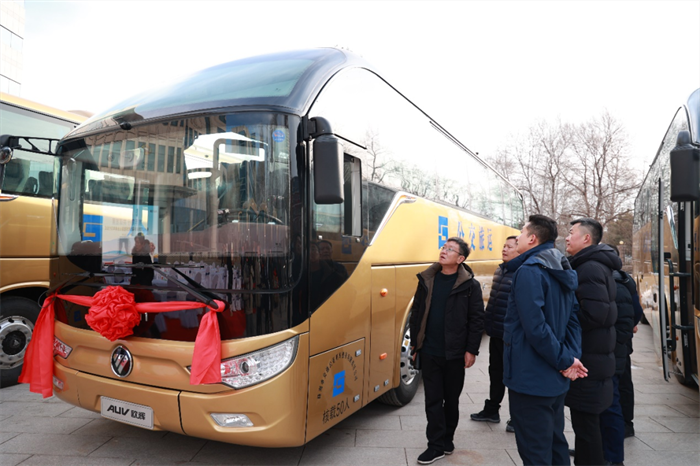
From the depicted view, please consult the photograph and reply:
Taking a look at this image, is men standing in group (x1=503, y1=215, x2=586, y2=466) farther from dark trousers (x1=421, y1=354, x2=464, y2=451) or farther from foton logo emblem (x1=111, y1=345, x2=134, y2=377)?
foton logo emblem (x1=111, y1=345, x2=134, y2=377)

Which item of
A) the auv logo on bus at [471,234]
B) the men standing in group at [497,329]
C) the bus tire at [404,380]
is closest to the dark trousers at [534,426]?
the men standing in group at [497,329]

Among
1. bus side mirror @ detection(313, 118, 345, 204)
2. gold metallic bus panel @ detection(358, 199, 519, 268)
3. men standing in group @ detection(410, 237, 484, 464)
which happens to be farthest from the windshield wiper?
men standing in group @ detection(410, 237, 484, 464)

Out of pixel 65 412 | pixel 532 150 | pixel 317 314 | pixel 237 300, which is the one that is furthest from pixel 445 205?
pixel 532 150

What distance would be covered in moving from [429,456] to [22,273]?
544 centimetres

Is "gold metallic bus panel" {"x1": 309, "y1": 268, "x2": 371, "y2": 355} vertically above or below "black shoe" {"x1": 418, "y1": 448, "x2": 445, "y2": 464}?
above

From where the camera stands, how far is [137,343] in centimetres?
367

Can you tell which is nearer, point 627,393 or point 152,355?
point 152,355

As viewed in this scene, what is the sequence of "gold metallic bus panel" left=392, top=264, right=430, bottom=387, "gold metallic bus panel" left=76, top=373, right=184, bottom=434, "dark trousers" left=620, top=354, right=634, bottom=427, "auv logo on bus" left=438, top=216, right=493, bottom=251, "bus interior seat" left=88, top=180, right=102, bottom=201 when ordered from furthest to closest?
"auv logo on bus" left=438, top=216, right=493, bottom=251 < "gold metallic bus panel" left=392, top=264, right=430, bottom=387 < "dark trousers" left=620, top=354, right=634, bottom=427 < "bus interior seat" left=88, top=180, right=102, bottom=201 < "gold metallic bus panel" left=76, top=373, right=184, bottom=434

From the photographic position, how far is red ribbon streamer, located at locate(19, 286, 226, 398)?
3.33 meters

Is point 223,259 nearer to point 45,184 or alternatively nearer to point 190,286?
point 190,286

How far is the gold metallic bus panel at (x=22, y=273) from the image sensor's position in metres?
6.23

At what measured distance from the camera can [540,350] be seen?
119 inches

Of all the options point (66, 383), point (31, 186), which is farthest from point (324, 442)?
point (31, 186)

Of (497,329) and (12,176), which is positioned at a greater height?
(12,176)
